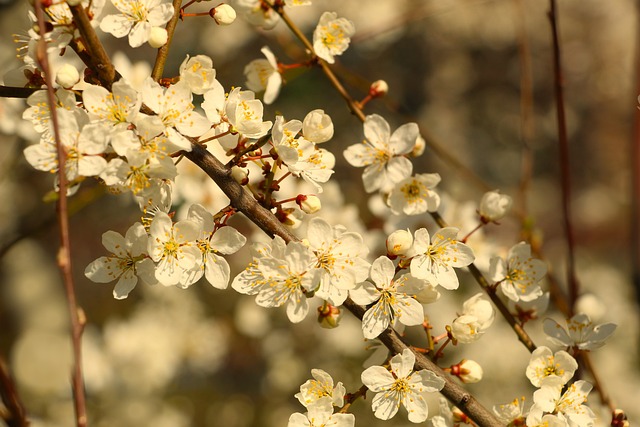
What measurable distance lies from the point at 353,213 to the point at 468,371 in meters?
0.76

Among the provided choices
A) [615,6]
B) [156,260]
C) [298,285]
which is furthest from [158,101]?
[615,6]

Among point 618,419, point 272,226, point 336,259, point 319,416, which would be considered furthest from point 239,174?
point 618,419

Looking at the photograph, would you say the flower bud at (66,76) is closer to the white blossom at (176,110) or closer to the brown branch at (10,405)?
the white blossom at (176,110)

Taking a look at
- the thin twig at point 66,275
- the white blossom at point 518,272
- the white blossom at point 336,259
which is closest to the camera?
the thin twig at point 66,275

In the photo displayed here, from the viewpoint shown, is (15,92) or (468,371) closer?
(15,92)

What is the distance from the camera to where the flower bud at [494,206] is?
4.26ft

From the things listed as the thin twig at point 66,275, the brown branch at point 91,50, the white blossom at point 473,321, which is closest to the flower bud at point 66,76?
the brown branch at point 91,50

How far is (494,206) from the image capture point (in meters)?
1.30

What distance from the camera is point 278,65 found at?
1268 mm

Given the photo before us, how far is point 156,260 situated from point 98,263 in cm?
16

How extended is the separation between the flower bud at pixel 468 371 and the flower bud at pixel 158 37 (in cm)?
74

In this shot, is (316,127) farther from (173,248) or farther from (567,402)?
(567,402)

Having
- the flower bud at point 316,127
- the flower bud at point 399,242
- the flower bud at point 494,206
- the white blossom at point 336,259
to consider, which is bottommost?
the flower bud at point 494,206

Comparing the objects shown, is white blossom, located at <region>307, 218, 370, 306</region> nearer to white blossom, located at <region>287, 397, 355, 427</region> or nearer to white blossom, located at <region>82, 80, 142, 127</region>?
white blossom, located at <region>287, 397, 355, 427</region>
